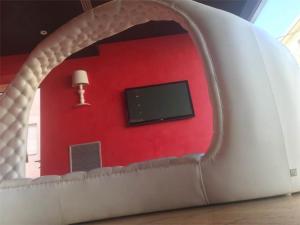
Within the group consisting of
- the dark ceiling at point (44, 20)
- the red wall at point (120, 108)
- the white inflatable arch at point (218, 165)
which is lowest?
the white inflatable arch at point (218, 165)

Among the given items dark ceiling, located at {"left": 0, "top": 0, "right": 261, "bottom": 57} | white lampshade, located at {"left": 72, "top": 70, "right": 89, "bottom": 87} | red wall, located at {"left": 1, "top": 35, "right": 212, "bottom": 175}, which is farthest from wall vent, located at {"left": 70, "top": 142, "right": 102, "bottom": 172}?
dark ceiling, located at {"left": 0, "top": 0, "right": 261, "bottom": 57}

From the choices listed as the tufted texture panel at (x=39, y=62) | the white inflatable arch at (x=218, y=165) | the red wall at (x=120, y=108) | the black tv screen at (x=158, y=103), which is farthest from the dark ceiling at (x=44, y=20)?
the white inflatable arch at (x=218, y=165)

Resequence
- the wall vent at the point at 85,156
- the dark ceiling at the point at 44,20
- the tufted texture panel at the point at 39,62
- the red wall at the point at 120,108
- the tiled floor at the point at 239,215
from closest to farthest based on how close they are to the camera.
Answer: the tiled floor at the point at 239,215
the tufted texture panel at the point at 39,62
the dark ceiling at the point at 44,20
the wall vent at the point at 85,156
the red wall at the point at 120,108

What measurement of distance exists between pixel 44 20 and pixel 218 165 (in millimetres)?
2824

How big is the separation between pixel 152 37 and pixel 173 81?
699 millimetres

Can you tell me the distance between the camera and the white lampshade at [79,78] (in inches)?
135

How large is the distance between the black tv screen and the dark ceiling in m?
0.73

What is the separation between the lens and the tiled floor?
0.53 meters

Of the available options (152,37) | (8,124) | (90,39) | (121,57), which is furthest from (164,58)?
(8,124)

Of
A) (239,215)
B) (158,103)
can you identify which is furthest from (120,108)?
(239,215)

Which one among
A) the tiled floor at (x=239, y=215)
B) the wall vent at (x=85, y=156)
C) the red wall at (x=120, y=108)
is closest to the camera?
the tiled floor at (x=239, y=215)

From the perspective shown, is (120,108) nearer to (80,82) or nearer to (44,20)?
(80,82)

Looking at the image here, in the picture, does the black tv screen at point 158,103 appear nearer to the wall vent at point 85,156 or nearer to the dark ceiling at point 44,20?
the wall vent at point 85,156

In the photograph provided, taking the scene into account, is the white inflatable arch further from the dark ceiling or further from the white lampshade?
the white lampshade
